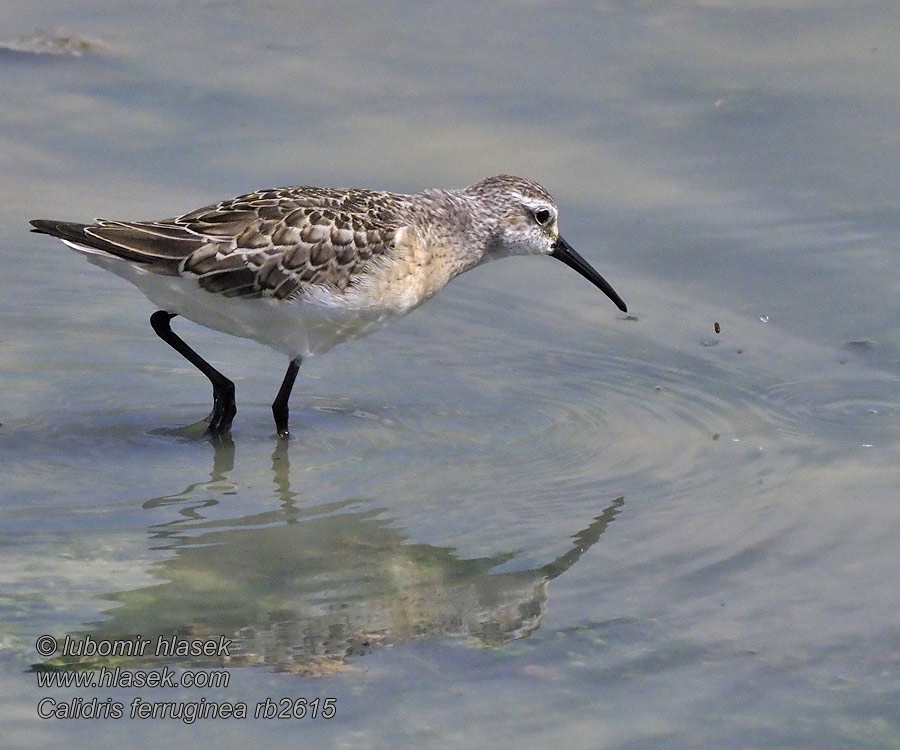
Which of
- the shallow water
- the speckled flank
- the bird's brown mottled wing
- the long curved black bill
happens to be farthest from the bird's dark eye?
the bird's brown mottled wing

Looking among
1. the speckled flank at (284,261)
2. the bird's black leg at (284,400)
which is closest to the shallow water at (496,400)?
the bird's black leg at (284,400)

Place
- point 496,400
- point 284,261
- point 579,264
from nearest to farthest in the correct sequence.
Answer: point 284,261
point 496,400
point 579,264

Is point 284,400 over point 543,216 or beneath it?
beneath

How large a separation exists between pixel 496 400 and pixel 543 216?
1.46 metres

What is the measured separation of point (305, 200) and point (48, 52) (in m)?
4.81

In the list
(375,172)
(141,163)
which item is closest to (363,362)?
(375,172)

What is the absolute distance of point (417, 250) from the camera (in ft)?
28.0

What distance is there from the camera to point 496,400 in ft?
27.6

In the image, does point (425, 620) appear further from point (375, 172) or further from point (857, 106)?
point (857, 106)

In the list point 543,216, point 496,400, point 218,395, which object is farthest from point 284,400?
point 543,216

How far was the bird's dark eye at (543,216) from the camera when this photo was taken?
9273mm

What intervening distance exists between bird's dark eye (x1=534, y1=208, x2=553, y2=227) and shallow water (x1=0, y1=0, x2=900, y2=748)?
559 millimetres

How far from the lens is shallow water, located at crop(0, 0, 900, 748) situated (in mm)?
5676

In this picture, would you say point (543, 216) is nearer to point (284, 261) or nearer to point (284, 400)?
point (284, 261)
